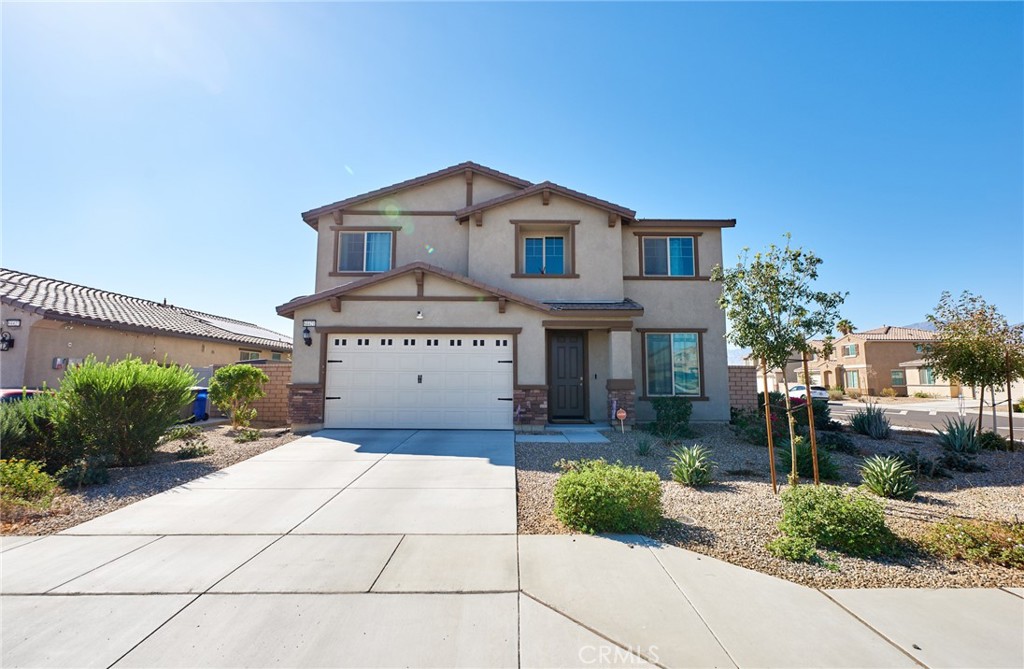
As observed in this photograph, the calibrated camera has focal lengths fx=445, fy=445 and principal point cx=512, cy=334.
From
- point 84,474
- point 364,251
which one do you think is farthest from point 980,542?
point 364,251

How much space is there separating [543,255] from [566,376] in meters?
3.78

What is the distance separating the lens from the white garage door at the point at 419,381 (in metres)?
11.8

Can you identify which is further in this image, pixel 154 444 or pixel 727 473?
pixel 154 444

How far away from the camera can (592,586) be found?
3.71 m

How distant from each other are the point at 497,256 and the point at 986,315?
1210 cm

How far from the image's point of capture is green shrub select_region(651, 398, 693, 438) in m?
11.1

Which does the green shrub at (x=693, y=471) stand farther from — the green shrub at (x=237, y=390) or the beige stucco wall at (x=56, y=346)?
the beige stucco wall at (x=56, y=346)

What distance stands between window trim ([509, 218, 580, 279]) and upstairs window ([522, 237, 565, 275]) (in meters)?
0.07

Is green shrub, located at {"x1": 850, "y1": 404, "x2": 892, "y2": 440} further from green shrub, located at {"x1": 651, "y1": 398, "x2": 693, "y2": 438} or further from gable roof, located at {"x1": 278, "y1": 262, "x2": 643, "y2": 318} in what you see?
gable roof, located at {"x1": 278, "y1": 262, "x2": 643, "y2": 318}

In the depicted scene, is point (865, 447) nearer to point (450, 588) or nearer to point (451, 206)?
point (450, 588)

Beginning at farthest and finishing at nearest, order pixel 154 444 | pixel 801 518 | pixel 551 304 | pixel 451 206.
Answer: pixel 451 206 → pixel 551 304 → pixel 154 444 → pixel 801 518

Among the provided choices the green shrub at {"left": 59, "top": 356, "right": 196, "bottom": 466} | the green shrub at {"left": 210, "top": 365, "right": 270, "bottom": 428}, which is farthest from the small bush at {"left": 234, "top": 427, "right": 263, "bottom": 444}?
the green shrub at {"left": 59, "top": 356, "right": 196, "bottom": 466}

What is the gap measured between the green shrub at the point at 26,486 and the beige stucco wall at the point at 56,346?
24.0ft

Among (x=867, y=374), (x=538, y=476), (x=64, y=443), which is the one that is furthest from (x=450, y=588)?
(x=867, y=374)
